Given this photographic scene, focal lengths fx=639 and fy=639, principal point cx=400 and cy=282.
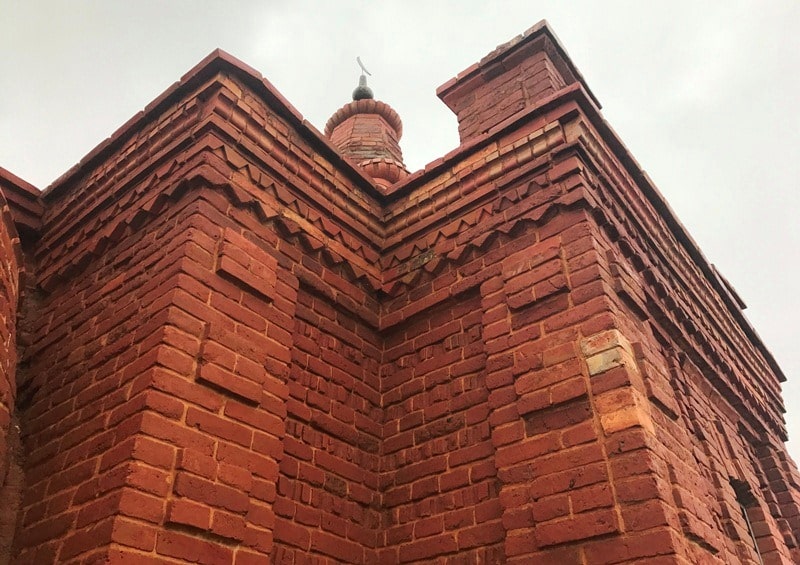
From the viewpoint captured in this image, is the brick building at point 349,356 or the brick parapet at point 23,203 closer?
the brick building at point 349,356

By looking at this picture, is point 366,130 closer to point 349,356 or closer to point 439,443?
point 349,356

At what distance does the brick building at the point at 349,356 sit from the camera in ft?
8.43

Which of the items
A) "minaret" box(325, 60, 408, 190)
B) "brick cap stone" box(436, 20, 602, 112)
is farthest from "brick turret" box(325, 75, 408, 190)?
"brick cap stone" box(436, 20, 602, 112)

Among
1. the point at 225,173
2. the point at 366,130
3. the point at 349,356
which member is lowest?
the point at 349,356

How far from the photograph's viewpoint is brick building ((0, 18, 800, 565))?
8.43 ft

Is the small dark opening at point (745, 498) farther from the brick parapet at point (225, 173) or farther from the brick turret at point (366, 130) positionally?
the brick turret at point (366, 130)

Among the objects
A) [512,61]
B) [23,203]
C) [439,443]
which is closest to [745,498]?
[439,443]

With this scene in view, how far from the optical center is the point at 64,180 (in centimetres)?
417

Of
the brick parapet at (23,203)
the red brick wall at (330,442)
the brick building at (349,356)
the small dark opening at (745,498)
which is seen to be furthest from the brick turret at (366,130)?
the small dark opening at (745,498)

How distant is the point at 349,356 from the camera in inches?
147

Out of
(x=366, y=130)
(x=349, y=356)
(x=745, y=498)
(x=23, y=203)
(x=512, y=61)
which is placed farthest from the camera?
(x=366, y=130)

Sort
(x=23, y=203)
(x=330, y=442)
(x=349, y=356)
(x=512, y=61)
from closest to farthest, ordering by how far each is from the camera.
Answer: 1. (x=330, y=442)
2. (x=349, y=356)
3. (x=23, y=203)
4. (x=512, y=61)

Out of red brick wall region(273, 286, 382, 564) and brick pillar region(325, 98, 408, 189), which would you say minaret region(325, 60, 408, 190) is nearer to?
brick pillar region(325, 98, 408, 189)

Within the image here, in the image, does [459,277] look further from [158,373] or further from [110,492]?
[110,492]
